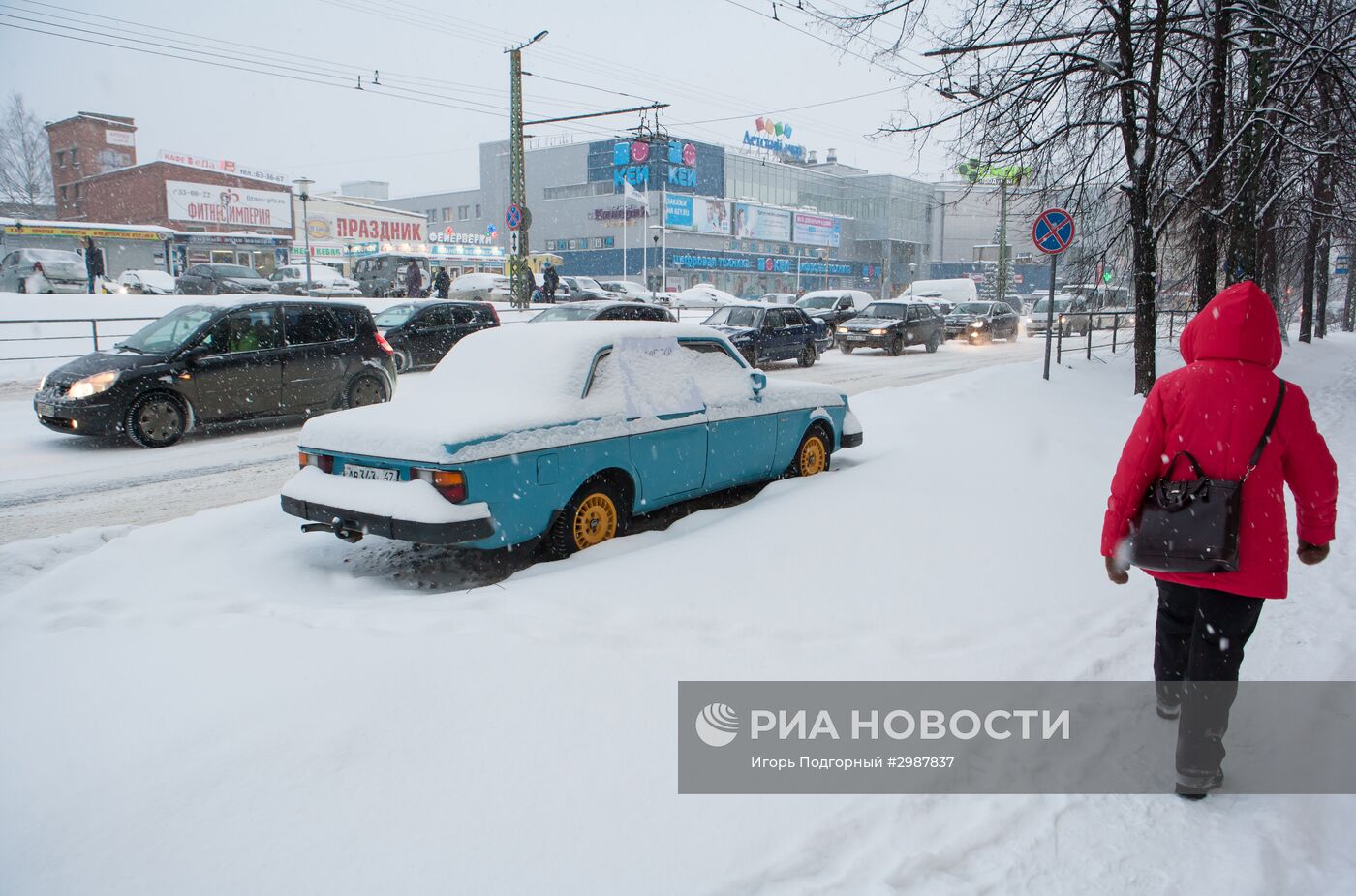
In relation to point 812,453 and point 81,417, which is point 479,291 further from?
point 812,453

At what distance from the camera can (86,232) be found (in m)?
42.0

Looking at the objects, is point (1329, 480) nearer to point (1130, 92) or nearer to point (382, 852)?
point (382, 852)

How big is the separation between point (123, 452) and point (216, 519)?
4463 millimetres

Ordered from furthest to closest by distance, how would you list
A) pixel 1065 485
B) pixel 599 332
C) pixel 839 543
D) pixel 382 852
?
pixel 1065 485 < pixel 599 332 < pixel 839 543 < pixel 382 852

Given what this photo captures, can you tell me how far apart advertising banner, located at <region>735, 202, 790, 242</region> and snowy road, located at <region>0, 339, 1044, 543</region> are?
6638 cm

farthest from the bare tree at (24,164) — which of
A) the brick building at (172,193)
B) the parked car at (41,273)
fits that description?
the parked car at (41,273)

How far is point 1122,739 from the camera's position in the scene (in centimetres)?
347

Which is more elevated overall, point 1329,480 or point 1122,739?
point 1329,480

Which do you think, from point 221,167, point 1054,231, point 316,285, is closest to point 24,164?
point 221,167

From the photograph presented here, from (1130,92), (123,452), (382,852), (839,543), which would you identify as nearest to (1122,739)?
(839,543)

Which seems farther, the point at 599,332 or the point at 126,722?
the point at 599,332

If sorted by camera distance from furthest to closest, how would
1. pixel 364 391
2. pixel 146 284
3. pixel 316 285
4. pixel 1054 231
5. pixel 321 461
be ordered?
pixel 316 285, pixel 146 284, pixel 1054 231, pixel 364 391, pixel 321 461

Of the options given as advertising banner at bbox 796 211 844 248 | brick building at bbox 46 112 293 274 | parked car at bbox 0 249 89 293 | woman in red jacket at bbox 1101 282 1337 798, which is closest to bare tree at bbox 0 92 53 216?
brick building at bbox 46 112 293 274

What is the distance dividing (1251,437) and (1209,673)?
840 millimetres
